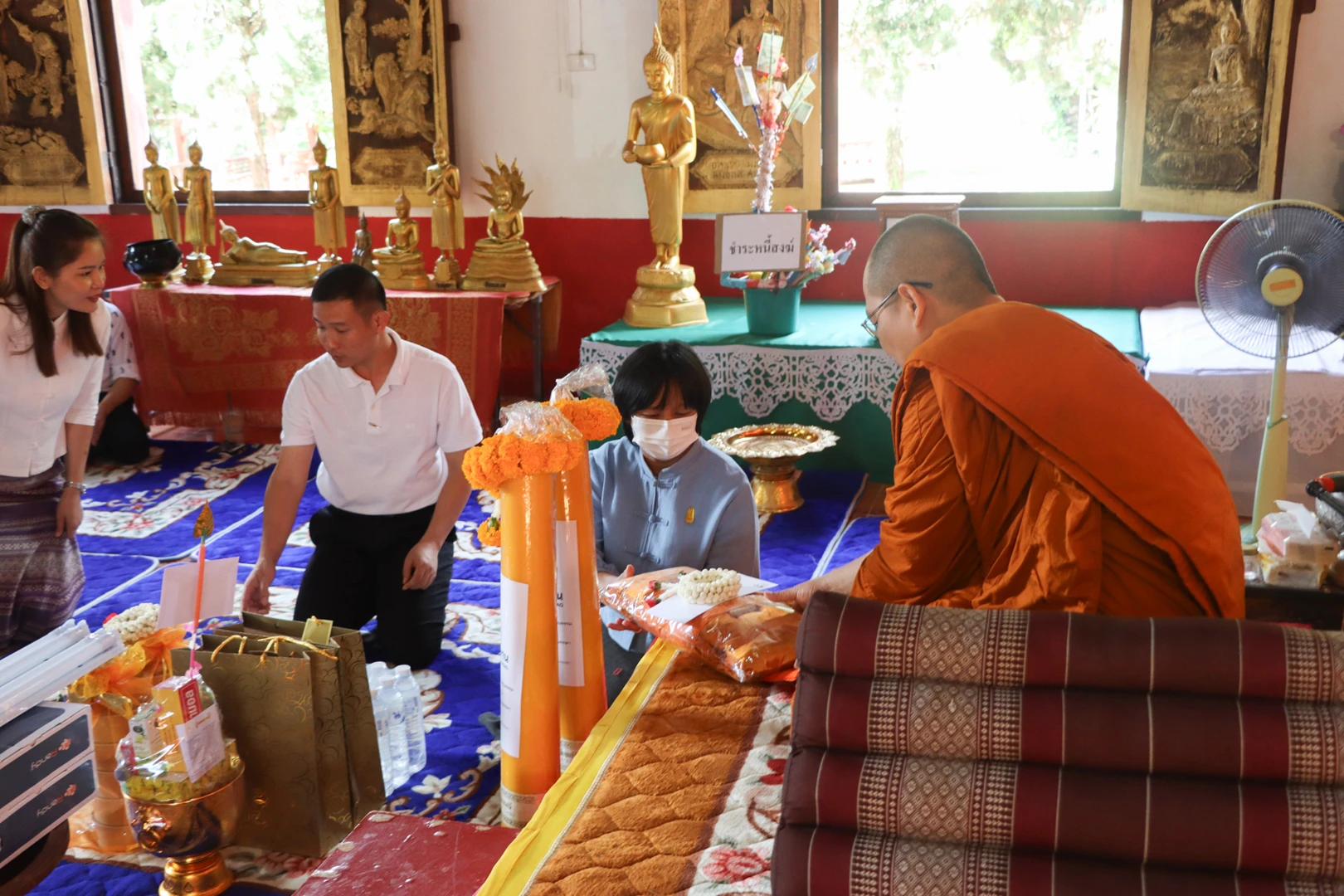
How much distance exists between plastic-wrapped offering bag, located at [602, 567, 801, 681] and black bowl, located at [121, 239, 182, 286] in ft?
12.6

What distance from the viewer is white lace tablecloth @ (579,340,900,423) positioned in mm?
4129

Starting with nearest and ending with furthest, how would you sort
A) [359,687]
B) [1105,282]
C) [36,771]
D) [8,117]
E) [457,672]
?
1. [36,771]
2. [359,687]
3. [457,672]
4. [1105,282]
5. [8,117]

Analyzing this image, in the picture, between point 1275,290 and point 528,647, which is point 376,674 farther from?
point 1275,290

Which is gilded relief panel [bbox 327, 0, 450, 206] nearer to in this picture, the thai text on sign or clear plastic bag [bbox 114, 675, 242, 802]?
the thai text on sign

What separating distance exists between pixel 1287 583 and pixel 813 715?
5.60 ft

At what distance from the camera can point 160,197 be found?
5.20 metres

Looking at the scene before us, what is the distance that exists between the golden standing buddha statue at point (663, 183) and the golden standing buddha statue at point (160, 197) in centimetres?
222

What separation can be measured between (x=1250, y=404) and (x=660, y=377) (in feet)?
7.41

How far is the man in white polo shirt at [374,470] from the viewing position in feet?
8.66

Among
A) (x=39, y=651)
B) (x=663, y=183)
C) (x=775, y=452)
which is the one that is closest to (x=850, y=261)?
(x=663, y=183)

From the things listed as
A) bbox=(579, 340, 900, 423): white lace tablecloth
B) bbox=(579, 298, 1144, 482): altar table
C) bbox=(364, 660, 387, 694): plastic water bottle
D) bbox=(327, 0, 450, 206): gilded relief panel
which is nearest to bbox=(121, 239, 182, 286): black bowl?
bbox=(327, 0, 450, 206): gilded relief panel

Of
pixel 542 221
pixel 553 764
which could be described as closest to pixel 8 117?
pixel 542 221

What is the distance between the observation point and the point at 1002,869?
1202mm

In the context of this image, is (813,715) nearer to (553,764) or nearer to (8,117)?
(553,764)
